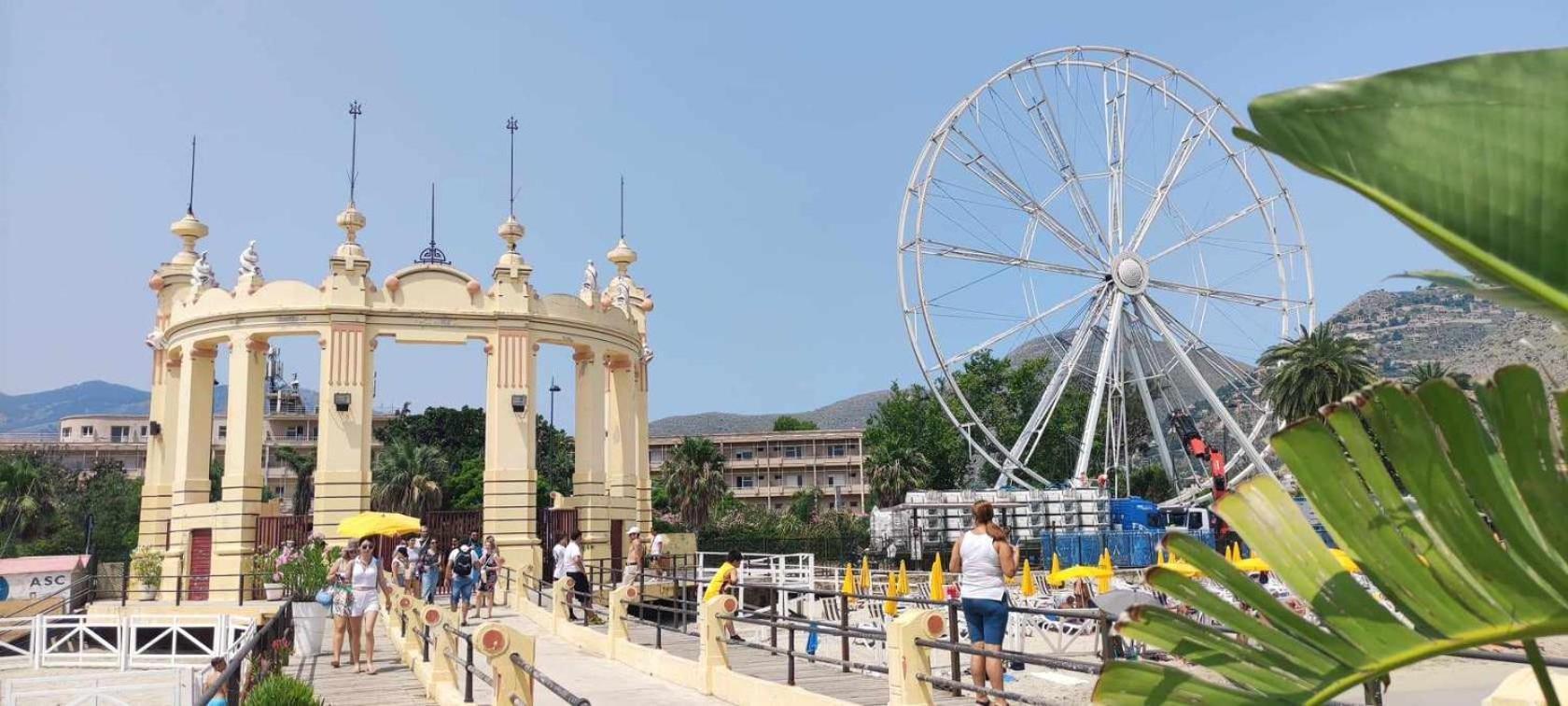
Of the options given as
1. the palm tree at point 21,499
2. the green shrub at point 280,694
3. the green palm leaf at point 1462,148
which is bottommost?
the green shrub at point 280,694

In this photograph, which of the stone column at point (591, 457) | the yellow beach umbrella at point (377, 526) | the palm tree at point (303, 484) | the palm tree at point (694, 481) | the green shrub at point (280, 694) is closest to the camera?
the green shrub at point (280, 694)

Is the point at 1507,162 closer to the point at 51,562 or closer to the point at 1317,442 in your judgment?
the point at 1317,442

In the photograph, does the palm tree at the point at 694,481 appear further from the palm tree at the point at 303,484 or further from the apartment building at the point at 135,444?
the apartment building at the point at 135,444

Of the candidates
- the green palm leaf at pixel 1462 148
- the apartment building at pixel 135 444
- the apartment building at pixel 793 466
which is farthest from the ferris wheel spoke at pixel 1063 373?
the apartment building at pixel 135 444

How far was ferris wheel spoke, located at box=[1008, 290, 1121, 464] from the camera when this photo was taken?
38250 millimetres

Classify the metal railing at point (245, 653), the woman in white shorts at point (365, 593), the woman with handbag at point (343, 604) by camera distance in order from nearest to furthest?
the metal railing at point (245, 653) → the woman in white shorts at point (365, 593) → the woman with handbag at point (343, 604)

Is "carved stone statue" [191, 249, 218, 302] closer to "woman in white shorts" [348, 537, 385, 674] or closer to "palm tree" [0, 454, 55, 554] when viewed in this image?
"woman in white shorts" [348, 537, 385, 674]

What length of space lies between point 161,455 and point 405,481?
25241 millimetres

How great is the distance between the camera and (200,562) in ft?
90.0

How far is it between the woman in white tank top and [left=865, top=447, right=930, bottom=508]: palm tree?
2179 inches

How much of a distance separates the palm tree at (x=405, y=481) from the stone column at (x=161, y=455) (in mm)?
24180

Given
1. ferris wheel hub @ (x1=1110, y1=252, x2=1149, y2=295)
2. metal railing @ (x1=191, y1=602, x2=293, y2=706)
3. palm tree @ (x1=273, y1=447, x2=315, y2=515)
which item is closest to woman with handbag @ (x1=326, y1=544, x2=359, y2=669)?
metal railing @ (x1=191, y1=602, x2=293, y2=706)

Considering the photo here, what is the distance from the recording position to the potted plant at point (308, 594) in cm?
1697

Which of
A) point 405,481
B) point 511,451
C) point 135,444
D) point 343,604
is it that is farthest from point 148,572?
point 135,444
